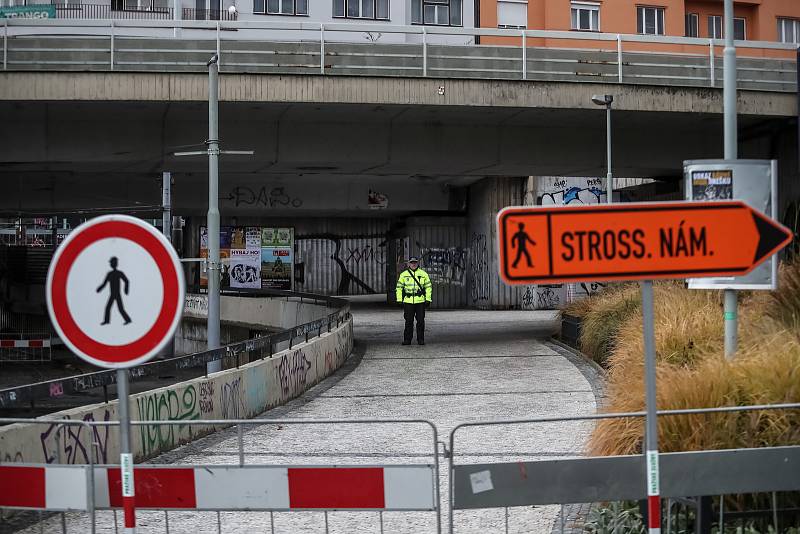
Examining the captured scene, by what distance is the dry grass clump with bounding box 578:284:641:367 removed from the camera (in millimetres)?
16688

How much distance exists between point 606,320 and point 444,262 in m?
21.1

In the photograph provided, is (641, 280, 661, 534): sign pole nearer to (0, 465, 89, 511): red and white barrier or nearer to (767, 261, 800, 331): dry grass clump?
→ (0, 465, 89, 511): red and white barrier

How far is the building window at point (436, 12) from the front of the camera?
41281mm

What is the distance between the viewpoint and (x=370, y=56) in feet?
66.6

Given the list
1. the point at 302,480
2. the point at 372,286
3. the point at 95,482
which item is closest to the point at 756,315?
the point at 302,480

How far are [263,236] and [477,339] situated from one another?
70.5ft

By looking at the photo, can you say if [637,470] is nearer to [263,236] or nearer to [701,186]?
[701,186]

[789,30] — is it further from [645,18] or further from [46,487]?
[46,487]

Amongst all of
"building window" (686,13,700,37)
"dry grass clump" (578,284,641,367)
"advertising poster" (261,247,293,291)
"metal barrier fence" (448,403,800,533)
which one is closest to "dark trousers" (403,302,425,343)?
Answer: "dry grass clump" (578,284,641,367)

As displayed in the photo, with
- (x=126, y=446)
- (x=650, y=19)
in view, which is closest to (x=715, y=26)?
(x=650, y=19)

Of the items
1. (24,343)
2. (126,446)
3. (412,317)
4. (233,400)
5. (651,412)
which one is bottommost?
(24,343)

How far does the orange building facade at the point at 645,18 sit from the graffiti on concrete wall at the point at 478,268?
24.3ft

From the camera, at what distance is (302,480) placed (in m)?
5.57

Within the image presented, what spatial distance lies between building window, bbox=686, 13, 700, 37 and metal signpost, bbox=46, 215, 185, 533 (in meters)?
41.2
